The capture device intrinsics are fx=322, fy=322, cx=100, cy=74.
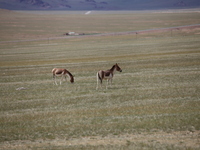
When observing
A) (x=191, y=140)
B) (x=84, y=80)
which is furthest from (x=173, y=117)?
(x=84, y=80)

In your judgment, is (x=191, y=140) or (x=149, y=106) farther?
(x=149, y=106)

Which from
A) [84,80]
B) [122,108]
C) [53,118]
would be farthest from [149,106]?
[84,80]

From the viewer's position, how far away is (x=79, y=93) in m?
20.7

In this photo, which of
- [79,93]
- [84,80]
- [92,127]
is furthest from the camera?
[84,80]

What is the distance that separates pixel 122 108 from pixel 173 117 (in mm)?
3041

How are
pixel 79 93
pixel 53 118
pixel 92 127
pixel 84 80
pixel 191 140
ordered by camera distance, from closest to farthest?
1. pixel 191 140
2. pixel 92 127
3. pixel 53 118
4. pixel 79 93
5. pixel 84 80

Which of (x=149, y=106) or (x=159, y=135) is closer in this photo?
(x=159, y=135)

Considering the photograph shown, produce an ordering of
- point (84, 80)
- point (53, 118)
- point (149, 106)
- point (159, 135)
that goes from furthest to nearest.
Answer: point (84, 80)
point (149, 106)
point (53, 118)
point (159, 135)

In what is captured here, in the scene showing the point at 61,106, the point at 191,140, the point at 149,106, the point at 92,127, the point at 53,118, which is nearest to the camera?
the point at 191,140

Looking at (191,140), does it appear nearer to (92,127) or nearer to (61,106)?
(92,127)

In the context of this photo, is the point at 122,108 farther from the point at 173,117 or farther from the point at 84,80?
the point at 84,80

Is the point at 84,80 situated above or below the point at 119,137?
above

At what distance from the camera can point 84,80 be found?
26.0m

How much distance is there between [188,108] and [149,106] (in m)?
1.97
